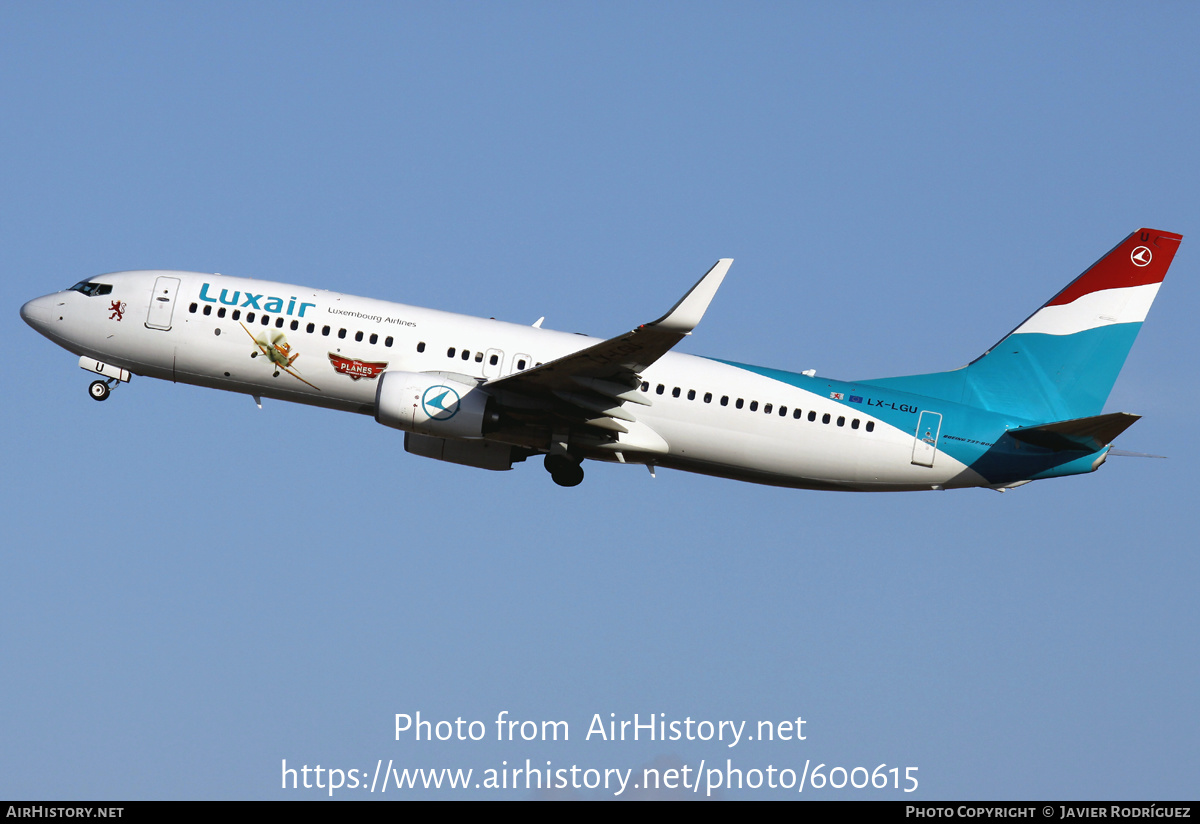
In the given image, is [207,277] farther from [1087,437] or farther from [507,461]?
[1087,437]

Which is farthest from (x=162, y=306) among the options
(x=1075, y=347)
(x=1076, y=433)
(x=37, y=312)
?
(x=1075, y=347)

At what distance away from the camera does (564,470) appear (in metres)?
37.4

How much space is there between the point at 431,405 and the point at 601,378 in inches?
178

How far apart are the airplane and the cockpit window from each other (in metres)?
0.08

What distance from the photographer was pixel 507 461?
127ft

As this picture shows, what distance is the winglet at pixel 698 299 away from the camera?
30.6m

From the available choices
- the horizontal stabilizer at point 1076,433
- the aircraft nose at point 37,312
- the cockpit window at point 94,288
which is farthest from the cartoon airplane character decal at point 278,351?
the horizontal stabilizer at point 1076,433

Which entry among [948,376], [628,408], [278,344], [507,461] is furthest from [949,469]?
[278,344]

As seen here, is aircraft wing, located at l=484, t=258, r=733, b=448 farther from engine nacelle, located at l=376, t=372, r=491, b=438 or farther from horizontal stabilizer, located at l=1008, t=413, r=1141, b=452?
horizontal stabilizer, located at l=1008, t=413, r=1141, b=452

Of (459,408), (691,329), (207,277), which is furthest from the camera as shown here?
(207,277)

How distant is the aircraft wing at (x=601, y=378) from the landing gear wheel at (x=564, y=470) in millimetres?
1666

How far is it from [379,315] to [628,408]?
736cm

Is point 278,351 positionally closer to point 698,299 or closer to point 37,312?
point 37,312

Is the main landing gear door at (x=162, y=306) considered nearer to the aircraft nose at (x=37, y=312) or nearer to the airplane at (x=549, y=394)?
the airplane at (x=549, y=394)
